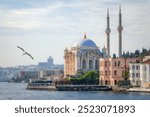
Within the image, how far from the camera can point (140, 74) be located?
26.8 m

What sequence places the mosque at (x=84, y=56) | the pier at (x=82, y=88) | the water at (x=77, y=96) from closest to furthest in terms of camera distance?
the water at (x=77, y=96) < the pier at (x=82, y=88) < the mosque at (x=84, y=56)

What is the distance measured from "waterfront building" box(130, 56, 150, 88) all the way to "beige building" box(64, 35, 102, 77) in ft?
33.9

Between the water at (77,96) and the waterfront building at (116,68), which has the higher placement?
the waterfront building at (116,68)

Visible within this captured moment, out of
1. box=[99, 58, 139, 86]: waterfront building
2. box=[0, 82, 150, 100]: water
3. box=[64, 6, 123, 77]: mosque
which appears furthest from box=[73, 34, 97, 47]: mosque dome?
box=[0, 82, 150, 100]: water

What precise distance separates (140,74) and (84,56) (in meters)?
11.7

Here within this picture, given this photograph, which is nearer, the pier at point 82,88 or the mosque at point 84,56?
the pier at point 82,88

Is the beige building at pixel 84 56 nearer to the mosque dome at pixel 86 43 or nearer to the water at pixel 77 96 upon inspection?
the mosque dome at pixel 86 43

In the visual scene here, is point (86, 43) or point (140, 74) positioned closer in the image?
point (140, 74)

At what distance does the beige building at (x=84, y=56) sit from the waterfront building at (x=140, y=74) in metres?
10.3

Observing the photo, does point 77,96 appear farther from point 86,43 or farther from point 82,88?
point 86,43

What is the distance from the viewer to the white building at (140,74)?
86.2ft

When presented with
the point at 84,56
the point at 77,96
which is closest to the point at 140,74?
the point at 77,96

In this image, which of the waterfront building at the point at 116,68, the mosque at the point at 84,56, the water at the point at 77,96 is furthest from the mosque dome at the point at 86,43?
the water at the point at 77,96

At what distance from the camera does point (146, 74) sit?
86.6ft
